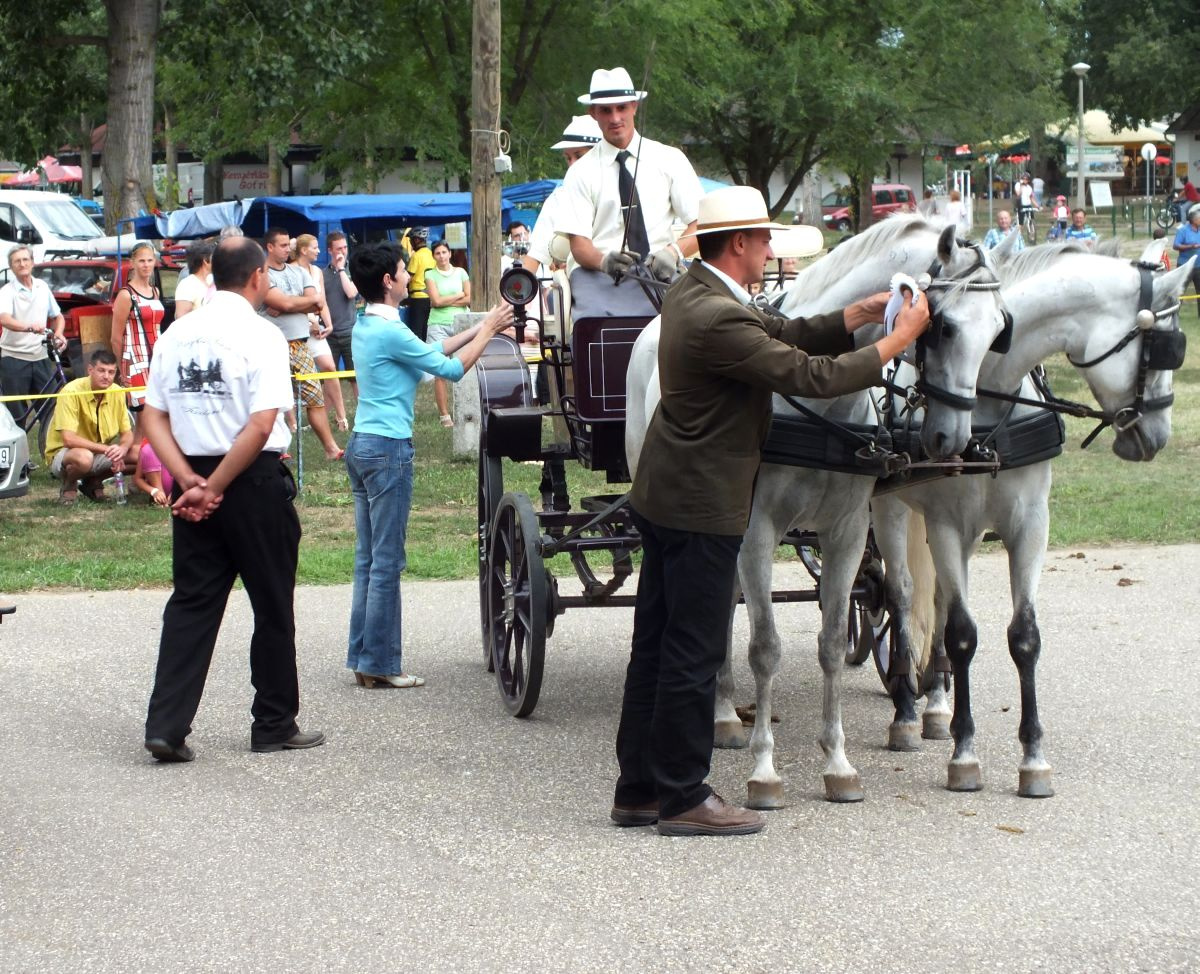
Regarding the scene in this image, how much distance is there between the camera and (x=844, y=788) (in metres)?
5.82

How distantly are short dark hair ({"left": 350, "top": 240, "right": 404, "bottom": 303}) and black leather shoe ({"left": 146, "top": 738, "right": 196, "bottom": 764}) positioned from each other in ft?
7.11

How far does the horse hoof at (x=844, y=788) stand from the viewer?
582 centimetres

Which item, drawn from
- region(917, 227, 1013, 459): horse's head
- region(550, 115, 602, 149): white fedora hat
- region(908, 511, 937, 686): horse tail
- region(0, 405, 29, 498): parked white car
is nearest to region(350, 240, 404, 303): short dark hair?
region(550, 115, 602, 149): white fedora hat

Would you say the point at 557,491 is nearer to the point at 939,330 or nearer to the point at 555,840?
the point at 555,840

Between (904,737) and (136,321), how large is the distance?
911 centimetres

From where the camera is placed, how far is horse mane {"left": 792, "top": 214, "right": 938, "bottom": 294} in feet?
18.0

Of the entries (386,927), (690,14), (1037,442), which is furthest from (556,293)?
(690,14)

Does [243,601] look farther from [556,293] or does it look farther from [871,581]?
[871,581]

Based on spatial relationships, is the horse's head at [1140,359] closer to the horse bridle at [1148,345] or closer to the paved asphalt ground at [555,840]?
the horse bridle at [1148,345]

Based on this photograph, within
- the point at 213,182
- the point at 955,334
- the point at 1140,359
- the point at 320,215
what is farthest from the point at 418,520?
the point at 213,182

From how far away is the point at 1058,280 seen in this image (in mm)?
5672

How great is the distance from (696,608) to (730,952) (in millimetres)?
1253

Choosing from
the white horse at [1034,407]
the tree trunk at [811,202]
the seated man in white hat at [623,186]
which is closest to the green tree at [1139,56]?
the tree trunk at [811,202]

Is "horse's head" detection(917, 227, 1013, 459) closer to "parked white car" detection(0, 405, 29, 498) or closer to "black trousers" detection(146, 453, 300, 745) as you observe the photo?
"black trousers" detection(146, 453, 300, 745)
